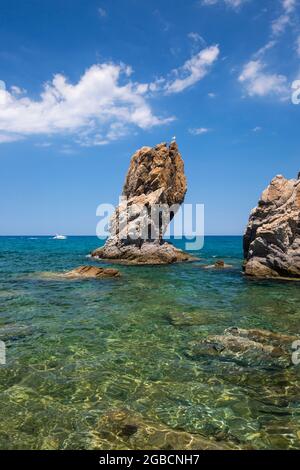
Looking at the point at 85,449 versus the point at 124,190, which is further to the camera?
the point at 124,190

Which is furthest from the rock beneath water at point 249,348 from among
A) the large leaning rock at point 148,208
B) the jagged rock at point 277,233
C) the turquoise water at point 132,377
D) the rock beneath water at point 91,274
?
the large leaning rock at point 148,208

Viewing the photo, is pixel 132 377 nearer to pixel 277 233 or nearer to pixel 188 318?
pixel 188 318

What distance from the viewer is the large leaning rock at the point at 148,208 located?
46.8 metres

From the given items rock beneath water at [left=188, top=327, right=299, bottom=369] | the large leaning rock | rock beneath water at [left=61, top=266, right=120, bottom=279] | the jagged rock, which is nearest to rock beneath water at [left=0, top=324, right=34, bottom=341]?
rock beneath water at [left=188, top=327, right=299, bottom=369]

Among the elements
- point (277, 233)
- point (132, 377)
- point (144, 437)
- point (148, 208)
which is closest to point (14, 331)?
point (132, 377)

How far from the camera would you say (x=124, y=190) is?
57.1 meters

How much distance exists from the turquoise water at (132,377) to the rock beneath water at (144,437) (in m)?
0.15

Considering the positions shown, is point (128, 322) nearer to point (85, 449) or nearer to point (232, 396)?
point (232, 396)

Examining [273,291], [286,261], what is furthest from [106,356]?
[286,261]

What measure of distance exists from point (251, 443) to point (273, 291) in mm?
18614

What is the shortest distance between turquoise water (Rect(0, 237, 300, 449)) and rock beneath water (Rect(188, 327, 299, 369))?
0.49m

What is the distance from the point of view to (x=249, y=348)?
1217cm

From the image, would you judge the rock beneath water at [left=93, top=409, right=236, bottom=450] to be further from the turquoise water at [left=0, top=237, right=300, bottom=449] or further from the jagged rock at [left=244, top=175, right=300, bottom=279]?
the jagged rock at [left=244, top=175, right=300, bottom=279]

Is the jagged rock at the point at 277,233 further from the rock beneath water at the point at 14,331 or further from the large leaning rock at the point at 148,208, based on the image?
the rock beneath water at the point at 14,331
